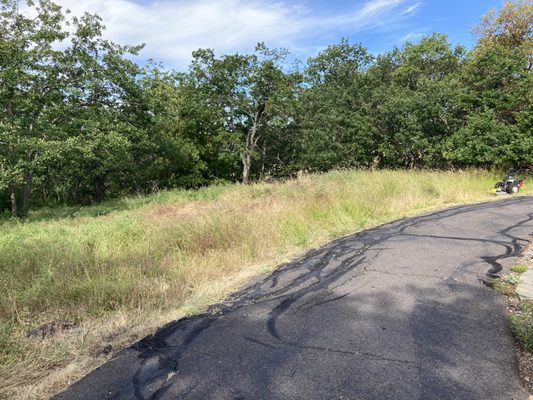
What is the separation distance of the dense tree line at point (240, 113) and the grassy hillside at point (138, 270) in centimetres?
783

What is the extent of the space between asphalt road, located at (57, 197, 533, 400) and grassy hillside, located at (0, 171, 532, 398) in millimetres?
442

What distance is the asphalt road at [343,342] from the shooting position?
234 cm

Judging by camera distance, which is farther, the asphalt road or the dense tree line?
the dense tree line

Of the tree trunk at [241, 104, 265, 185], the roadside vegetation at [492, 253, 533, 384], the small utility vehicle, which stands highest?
the tree trunk at [241, 104, 265, 185]

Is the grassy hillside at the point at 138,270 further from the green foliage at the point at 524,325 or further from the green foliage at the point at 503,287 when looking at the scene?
the green foliage at the point at 524,325

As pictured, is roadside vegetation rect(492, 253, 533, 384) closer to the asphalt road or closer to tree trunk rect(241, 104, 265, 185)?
the asphalt road

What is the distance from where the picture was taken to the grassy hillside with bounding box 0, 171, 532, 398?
3.06m

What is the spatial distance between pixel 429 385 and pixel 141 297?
319 centimetres

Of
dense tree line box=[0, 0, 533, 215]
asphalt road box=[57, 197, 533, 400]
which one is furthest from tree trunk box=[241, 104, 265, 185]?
asphalt road box=[57, 197, 533, 400]

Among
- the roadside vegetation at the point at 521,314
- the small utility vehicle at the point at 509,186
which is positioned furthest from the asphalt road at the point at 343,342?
the small utility vehicle at the point at 509,186

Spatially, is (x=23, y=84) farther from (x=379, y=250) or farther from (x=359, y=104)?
(x=359, y=104)

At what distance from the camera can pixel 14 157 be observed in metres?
14.2

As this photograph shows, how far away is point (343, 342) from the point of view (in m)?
2.85

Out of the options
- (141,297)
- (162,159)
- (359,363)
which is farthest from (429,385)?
(162,159)
